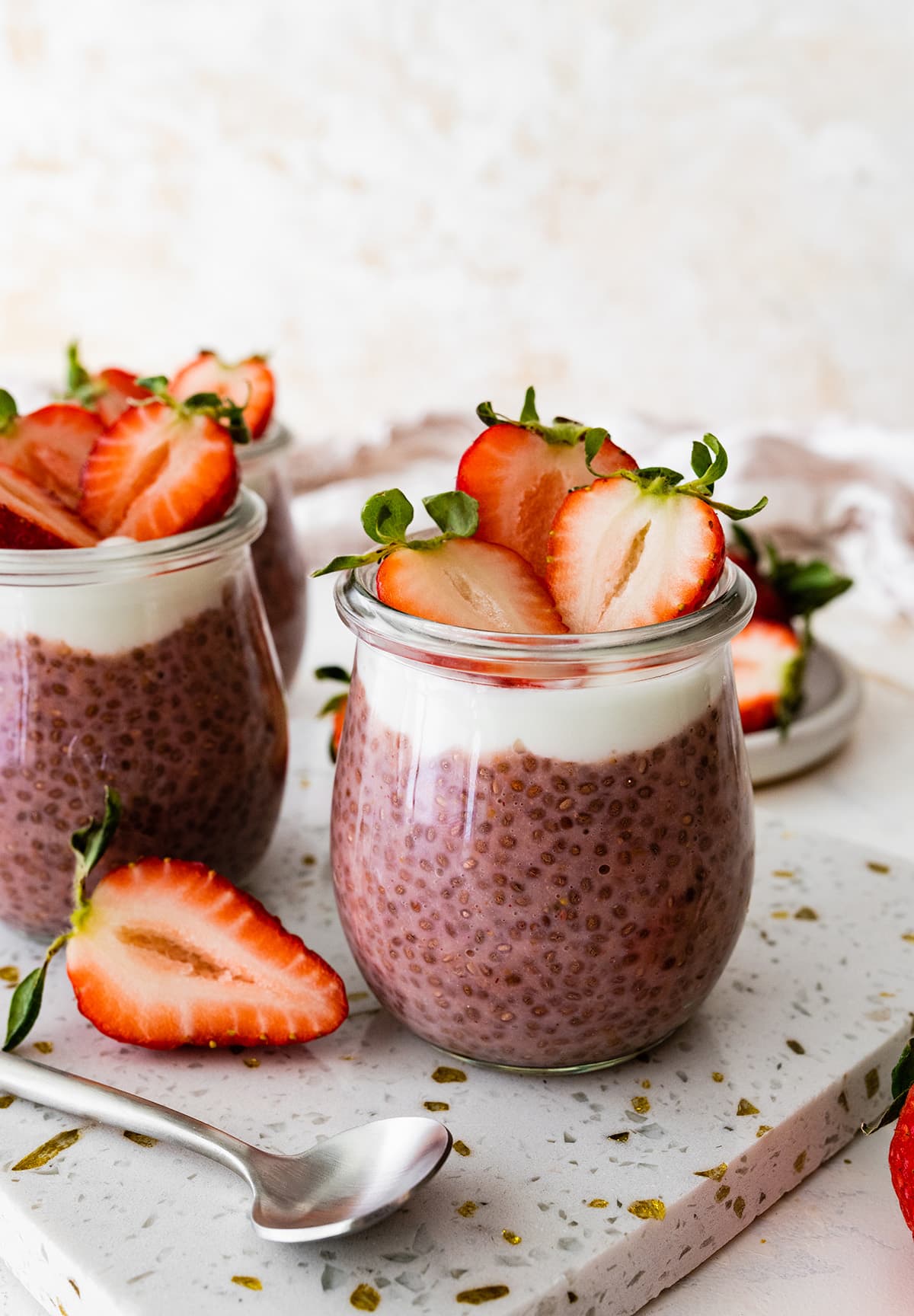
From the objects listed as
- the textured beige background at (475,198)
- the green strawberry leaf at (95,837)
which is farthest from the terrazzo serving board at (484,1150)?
the textured beige background at (475,198)

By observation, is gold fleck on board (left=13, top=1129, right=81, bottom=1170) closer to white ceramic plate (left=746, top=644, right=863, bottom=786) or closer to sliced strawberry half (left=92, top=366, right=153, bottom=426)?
sliced strawberry half (left=92, top=366, right=153, bottom=426)

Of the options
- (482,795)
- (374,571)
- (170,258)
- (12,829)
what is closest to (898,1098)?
(482,795)

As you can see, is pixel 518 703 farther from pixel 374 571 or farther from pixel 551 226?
pixel 551 226

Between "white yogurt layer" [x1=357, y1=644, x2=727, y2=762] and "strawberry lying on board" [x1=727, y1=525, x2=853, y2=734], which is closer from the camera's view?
"white yogurt layer" [x1=357, y1=644, x2=727, y2=762]

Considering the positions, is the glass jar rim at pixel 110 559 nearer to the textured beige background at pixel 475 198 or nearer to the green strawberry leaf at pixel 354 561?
the green strawberry leaf at pixel 354 561

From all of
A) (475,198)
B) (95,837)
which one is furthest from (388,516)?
(475,198)

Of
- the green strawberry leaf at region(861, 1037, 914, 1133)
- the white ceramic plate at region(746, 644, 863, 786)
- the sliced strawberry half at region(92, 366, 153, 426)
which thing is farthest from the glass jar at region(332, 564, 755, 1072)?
the white ceramic plate at region(746, 644, 863, 786)
